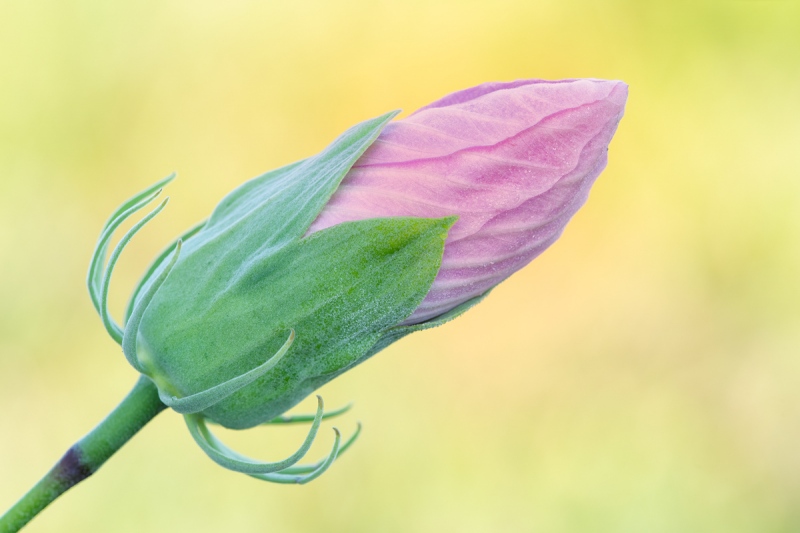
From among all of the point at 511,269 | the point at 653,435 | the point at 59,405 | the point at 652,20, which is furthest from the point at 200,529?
the point at 652,20

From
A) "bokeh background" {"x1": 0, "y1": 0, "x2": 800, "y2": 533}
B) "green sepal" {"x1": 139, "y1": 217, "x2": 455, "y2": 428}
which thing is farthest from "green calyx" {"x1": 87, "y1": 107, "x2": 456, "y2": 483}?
"bokeh background" {"x1": 0, "y1": 0, "x2": 800, "y2": 533}

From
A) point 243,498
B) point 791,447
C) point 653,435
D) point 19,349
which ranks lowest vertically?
point 791,447

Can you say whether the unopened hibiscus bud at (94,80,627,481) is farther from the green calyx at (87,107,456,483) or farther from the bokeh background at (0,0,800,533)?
the bokeh background at (0,0,800,533)

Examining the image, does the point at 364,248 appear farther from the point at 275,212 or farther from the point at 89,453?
the point at 89,453

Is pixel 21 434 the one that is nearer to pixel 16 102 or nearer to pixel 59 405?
pixel 59 405

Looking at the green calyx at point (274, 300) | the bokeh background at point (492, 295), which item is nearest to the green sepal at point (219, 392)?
the green calyx at point (274, 300)

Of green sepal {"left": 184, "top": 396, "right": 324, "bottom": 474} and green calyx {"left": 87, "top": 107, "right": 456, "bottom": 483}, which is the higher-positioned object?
green calyx {"left": 87, "top": 107, "right": 456, "bottom": 483}
